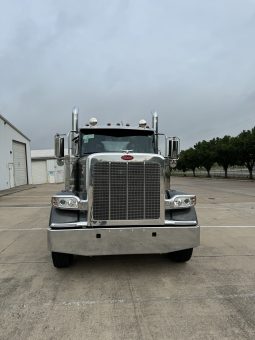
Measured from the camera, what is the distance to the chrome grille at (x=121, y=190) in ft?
19.6

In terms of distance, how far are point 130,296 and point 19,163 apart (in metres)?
47.7

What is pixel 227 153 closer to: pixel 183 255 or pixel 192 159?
pixel 192 159

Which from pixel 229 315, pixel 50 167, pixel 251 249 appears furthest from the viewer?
pixel 50 167

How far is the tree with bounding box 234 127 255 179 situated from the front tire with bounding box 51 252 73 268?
44151 millimetres

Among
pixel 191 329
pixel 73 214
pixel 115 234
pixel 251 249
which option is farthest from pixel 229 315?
pixel 251 249

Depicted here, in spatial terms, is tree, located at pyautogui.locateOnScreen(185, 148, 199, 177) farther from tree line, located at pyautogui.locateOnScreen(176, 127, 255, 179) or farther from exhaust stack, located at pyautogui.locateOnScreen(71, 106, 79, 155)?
exhaust stack, located at pyautogui.locateOnScreen(71, 106, 79, 155)

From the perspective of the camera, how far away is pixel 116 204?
19.7 feet

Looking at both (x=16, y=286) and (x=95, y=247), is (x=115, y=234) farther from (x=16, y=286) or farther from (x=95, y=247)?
(x=16, y=286)

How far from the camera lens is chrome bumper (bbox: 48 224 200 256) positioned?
19.4ft

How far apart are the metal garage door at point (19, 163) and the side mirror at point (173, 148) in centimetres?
4043

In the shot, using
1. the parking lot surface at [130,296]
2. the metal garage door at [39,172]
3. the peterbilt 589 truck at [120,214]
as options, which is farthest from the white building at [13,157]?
the peterbilt 589 truck at [120,214]

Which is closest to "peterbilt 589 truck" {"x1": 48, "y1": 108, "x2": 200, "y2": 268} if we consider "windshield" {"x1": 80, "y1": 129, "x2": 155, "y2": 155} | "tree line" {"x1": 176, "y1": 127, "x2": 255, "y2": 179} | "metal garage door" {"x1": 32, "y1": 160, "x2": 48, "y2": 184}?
"windshield" {"x1": 80, "y1": 129, "x2": 155, "y2": 155}

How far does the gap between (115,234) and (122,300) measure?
1.07m

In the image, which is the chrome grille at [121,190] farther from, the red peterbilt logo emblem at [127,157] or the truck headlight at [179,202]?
the truck headlight at [179,202]
